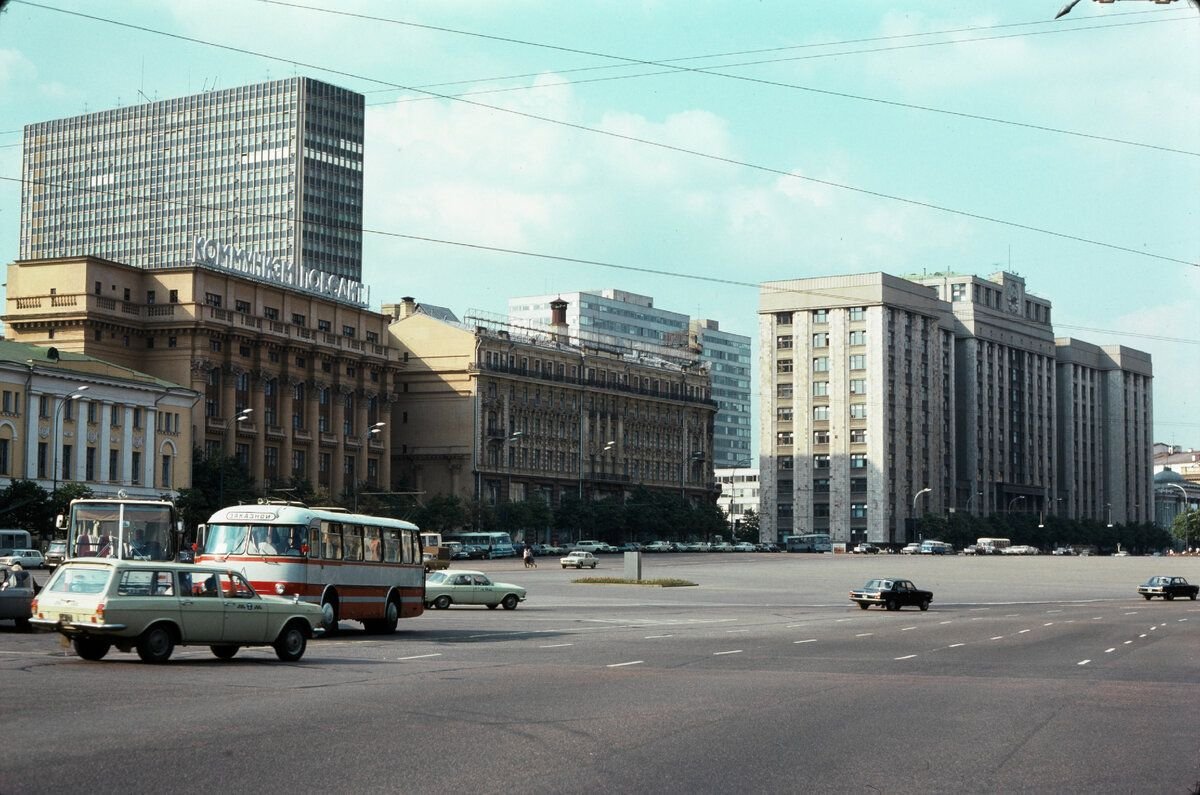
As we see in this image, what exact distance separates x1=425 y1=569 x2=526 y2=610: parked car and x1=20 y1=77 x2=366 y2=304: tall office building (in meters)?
125

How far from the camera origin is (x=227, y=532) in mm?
30469

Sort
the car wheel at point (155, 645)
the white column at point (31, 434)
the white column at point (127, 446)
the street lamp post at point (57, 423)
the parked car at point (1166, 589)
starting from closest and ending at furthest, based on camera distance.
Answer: the car wheel at point (155, 645) → the parked car at point (1166, 589) → the street lamp post at point (57, 423) → the white column at point (31, 434) → the white column at point (127, 446)

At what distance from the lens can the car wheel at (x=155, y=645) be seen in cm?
2294

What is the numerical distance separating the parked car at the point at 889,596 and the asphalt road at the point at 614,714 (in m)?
19.6

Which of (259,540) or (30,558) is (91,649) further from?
(30,558)

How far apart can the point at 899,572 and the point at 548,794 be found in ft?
280

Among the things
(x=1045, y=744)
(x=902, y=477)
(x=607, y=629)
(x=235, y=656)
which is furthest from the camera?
(x=902, y=477)

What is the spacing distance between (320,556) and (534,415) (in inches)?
4652

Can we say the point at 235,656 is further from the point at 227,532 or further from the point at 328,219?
the point at 328,219

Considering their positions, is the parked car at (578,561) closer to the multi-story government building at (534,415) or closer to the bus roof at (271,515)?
the multi-story government building at (534,415)

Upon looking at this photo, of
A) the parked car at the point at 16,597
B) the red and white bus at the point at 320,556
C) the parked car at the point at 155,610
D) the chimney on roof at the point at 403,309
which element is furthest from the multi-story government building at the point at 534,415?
the parked car at the point at 155,610

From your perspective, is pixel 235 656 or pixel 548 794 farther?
pixel 235 656

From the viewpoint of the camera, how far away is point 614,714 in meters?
17.1

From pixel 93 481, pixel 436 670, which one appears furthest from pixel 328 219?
pixel 436 670
